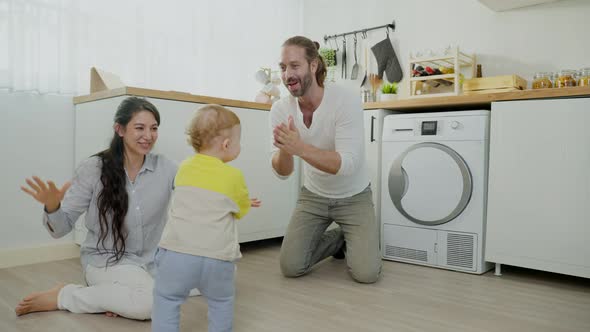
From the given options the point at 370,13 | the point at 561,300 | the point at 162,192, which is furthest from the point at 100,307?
the point at 370,13

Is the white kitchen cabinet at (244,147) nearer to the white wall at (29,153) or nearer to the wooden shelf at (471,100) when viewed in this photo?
the white wall at (29,153)

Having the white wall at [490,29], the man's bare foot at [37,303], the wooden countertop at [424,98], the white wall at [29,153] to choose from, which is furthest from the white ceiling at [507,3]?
the man's bare foot at [37,303]

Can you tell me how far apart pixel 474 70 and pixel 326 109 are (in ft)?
4.12

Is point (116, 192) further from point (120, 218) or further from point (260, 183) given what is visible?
point (260, 183)

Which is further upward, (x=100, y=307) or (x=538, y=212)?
(x=538, y=212)

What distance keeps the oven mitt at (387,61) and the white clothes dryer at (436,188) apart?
0.76 metres

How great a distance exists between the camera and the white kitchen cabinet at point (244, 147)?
7.60 feet

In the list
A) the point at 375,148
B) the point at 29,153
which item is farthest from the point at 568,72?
the point at 29,153

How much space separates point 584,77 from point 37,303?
2583mm

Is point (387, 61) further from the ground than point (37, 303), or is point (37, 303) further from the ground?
point (387, 61)

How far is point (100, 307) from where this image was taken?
5.21 feet

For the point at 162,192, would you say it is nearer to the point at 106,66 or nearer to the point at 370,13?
the point at 106,66

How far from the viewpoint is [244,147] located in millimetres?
2707

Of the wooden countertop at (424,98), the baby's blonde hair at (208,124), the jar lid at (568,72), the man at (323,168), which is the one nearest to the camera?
the baby's blonde hair at (208,124)
